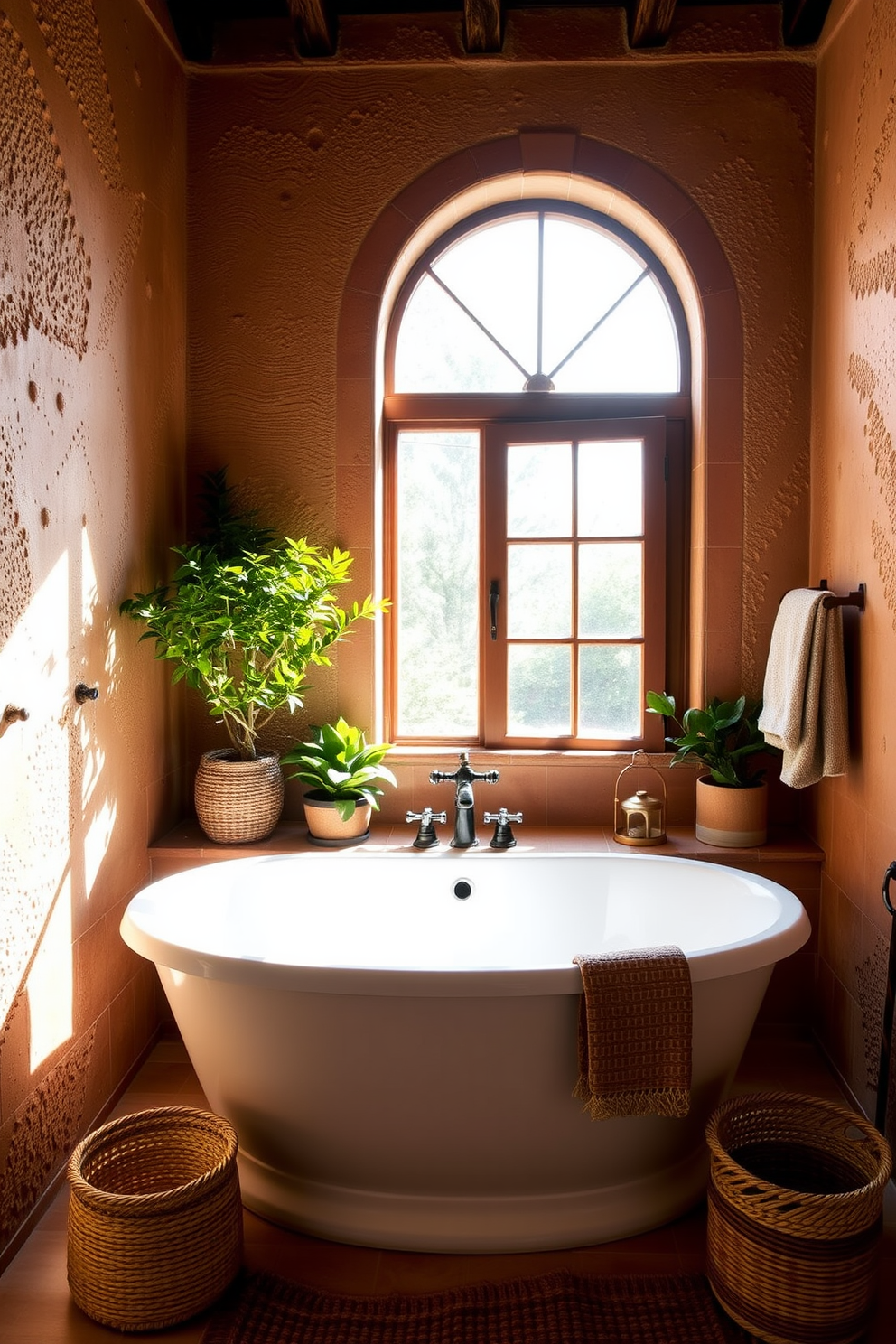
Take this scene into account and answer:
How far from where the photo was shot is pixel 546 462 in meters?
3.21

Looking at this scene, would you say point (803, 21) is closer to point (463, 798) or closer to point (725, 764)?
point (725, 764)

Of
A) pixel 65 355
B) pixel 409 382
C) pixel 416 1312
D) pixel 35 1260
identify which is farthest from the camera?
pixel 409 382

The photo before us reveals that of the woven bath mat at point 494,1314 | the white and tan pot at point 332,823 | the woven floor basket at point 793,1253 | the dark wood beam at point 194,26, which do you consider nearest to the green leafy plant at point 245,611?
the white and tan pot at point 332,823

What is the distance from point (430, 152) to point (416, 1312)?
9.93 feet

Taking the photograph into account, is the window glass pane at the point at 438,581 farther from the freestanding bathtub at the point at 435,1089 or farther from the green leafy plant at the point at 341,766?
the freestanding bathtub at the point at 435,1089

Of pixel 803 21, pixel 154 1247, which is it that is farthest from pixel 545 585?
pixel 154 1247

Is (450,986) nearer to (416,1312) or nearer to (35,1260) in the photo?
(416,1312)

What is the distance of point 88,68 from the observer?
7.71 ft

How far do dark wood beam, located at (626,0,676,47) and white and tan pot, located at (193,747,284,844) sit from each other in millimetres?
2410

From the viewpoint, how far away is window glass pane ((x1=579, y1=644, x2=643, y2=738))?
10.6ft

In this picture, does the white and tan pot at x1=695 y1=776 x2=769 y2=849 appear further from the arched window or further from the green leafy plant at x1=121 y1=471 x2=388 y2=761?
the green leafy plant at x1=121 y1=471 x2=388 y2=761

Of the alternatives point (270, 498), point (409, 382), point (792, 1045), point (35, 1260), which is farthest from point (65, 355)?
point (792, 1045)

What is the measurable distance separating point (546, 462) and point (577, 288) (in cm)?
58

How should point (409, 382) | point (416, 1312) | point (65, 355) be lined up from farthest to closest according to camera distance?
point (409, 382)
point (65, 355)
point (416, 1312)
